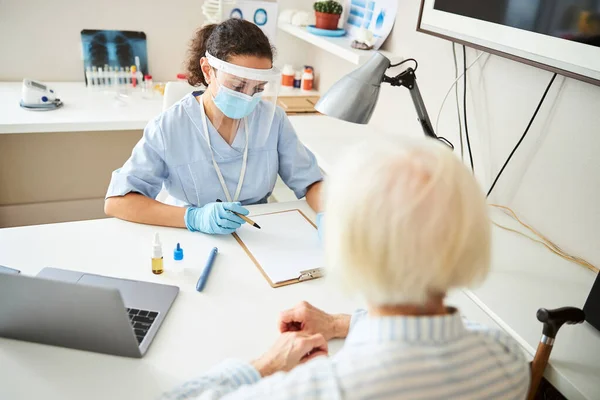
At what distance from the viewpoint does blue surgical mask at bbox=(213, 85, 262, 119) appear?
1420 millimetres

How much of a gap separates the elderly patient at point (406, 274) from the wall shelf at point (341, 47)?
136cm

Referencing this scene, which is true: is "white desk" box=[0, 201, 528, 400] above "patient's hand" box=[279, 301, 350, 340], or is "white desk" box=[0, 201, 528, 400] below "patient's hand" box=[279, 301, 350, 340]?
below

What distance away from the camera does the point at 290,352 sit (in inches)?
34.3

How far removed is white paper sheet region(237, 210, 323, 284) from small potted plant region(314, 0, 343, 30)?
1.20 meters

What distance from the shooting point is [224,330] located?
0.98 meters

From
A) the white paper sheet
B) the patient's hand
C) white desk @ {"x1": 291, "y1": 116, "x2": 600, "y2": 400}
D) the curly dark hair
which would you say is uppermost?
the curly dark hair

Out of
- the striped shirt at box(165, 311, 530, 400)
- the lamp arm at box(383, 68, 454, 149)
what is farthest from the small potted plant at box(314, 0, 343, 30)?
the striped shirt at box(165, 311, 530, 400)

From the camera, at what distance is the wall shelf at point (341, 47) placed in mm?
1884

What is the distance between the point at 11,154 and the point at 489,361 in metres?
2.75

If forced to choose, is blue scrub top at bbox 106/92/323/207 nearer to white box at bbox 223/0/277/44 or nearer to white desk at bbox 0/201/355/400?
white desk at bbox 0/201/355/400

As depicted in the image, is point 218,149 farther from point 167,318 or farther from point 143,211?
point 167,318

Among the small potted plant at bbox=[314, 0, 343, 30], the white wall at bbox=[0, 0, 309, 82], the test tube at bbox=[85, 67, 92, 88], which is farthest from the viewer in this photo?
the test tube at bbox=[85, 67, 92, 88]

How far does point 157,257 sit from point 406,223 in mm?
756

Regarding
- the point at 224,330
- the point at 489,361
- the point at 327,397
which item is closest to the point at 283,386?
the point at 327,397
